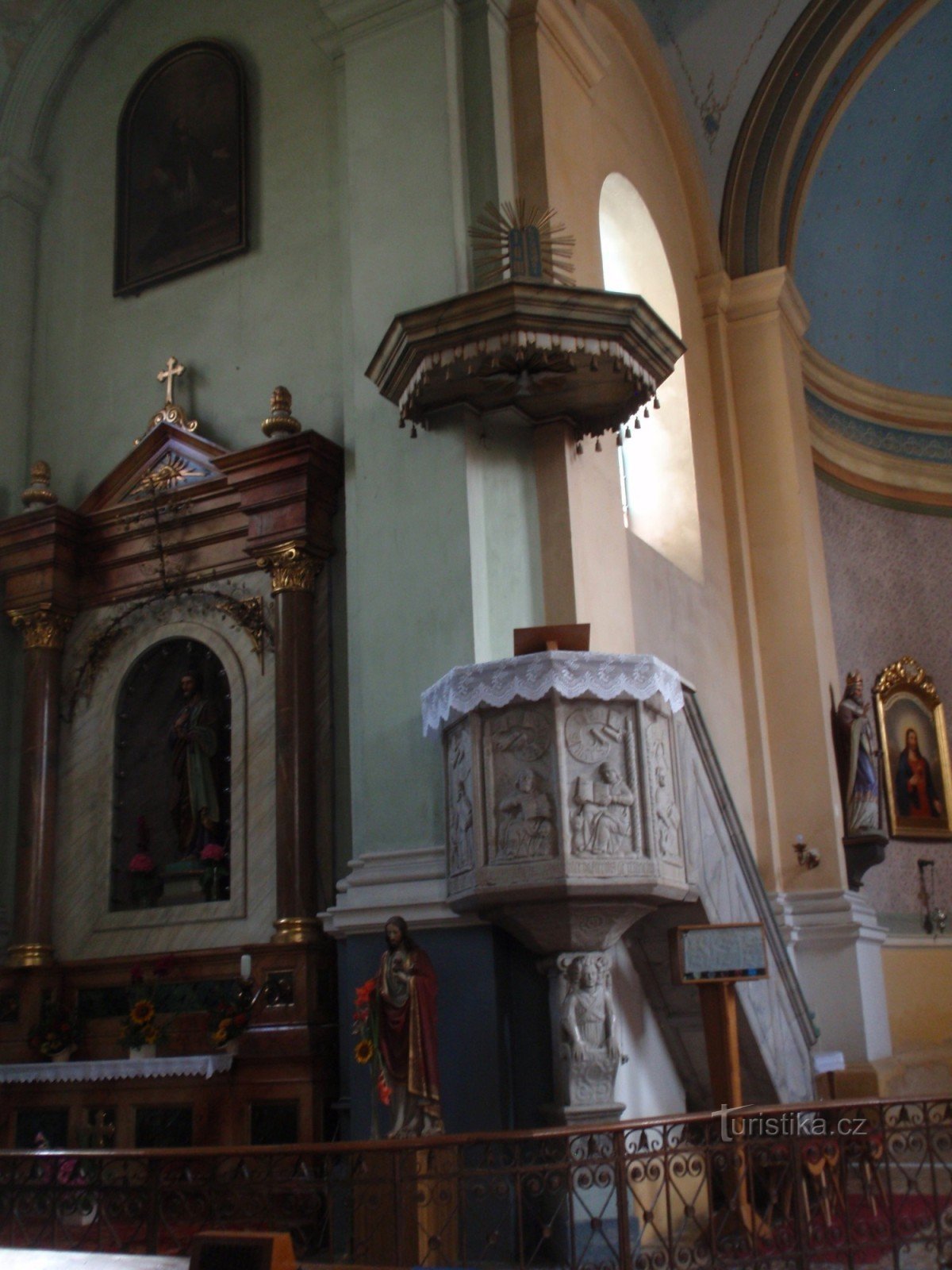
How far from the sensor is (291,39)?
801cm

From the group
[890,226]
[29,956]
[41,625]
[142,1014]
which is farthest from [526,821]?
[890,226]

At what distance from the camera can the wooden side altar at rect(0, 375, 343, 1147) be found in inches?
249

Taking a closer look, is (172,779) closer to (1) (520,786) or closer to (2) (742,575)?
(1) (520,786)

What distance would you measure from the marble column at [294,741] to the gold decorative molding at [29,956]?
5.00 ft

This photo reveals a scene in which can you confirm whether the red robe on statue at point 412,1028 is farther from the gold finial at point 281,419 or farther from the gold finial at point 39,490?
the gold finial at point 39,490

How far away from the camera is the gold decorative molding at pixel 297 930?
6.34 meters

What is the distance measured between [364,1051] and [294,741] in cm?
192

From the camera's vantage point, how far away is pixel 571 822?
5020 mm

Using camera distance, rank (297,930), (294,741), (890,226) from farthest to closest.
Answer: (890,226) → (294,741) → (297,930)

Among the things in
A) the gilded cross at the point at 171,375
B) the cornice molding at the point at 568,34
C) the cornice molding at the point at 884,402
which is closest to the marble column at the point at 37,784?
the gilded cross at the point at 171,375

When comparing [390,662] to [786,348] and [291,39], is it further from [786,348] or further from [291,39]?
[786,348]

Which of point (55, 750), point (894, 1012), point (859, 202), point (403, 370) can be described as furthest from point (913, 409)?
point (55, 750)

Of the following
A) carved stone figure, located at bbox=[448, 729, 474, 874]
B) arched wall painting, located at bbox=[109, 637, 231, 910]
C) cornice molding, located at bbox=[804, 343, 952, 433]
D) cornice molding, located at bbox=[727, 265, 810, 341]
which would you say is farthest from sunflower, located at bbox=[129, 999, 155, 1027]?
cornice molding, located at bbox=[804, 343, 952, 433]

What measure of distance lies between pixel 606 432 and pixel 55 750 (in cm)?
357
